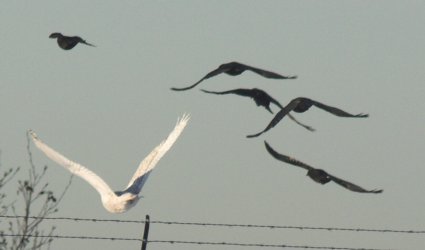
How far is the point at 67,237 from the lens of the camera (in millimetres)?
19578

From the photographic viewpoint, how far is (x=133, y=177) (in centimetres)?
3350

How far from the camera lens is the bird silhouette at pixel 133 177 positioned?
31.8 m

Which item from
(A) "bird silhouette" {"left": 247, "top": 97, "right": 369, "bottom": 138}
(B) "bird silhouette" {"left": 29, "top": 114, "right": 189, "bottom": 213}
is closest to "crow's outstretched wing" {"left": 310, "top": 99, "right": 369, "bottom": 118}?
(A) "bird silhouette" {"left": 247, "top": 97, "right": 369, "bottom": 138}

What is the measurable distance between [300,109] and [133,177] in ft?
78.8

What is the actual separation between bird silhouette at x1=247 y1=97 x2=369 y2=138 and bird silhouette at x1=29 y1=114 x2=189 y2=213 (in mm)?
21251

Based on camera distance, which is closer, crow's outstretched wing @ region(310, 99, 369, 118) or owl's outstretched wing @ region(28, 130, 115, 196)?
crow's outstretched wing @ region(310, 99, 369, 118)

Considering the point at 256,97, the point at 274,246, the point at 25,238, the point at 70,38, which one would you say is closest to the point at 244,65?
the point at 256,97

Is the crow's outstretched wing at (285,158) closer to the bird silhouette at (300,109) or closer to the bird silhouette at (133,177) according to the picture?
the bird silhouette at (300,109)

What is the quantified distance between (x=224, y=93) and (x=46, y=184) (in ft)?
55.8

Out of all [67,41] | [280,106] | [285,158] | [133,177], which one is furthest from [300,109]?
[133,177]

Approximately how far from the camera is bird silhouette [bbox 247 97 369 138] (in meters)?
8.93

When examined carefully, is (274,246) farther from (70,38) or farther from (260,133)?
(260,133)

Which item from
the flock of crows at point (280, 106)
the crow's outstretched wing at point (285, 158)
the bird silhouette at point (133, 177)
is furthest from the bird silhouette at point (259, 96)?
the bird silhouette at point (133, 177)

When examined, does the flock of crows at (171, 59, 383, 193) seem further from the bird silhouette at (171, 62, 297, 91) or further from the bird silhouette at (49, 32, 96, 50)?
the bird silhouette at (49, 32, 96, 50)
